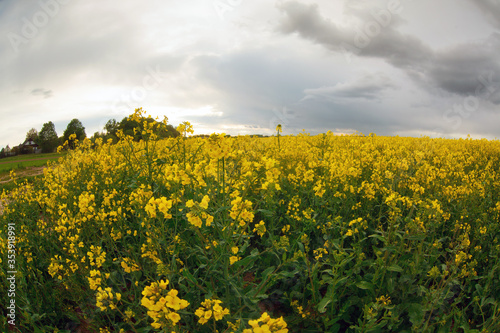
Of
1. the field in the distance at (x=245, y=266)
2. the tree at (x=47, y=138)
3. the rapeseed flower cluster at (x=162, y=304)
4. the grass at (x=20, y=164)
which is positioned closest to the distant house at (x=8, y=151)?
the tree at (x=47, y=138)

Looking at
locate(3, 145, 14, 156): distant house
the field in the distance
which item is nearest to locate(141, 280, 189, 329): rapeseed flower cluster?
the field in the distance

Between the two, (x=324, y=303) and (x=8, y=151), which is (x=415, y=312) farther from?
(x=8, y=151)

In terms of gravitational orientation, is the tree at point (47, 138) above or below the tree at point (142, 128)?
above

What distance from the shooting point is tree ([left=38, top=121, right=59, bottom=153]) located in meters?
49.2

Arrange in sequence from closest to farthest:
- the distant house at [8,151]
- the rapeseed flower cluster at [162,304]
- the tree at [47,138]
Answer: the rapeseed flower cluster at [162,304] < the distant house at [8,151] < the tree at [47,138]

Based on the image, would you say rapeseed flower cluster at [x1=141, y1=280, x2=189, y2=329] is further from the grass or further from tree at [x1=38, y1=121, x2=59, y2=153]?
tree at [x1=38, y1=121, x2=59, y2=153]

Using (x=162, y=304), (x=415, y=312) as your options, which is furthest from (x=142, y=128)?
(x=415, y=312)

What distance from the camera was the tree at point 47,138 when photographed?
4924cm

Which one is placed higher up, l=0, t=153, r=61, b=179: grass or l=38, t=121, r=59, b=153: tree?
l=38, t=121, r=59, b=153: tree

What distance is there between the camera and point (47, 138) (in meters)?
53.0

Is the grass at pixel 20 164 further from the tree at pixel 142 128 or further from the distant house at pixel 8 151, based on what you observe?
the distant house at pixel 8 151

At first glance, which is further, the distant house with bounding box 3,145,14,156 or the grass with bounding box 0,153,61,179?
the distant house with bounding box 3,145,14,156

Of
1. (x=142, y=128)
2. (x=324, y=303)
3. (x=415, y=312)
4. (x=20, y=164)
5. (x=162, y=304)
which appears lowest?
(x=415, y=312)

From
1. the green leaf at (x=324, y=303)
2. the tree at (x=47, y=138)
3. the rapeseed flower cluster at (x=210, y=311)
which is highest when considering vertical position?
the tree at (x=47, y=138)
